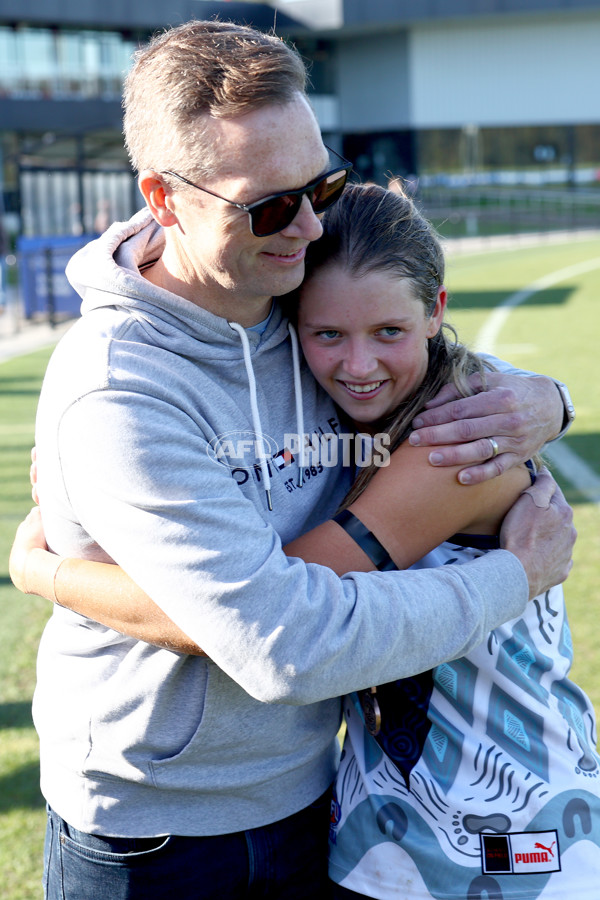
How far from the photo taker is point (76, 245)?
61.0ft

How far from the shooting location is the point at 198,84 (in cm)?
172

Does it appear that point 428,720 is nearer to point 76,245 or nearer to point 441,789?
point 441,789

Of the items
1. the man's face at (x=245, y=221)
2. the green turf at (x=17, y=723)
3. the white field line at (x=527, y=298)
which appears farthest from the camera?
the white field line at (x=527, y=298)

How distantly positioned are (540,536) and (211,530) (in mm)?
737

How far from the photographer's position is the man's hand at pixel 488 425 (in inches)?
76.9

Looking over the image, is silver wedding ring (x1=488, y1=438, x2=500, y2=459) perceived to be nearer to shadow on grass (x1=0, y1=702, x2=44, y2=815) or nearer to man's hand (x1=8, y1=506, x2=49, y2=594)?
man's hand (x1=8, y1=506, x2=49, y2=594)

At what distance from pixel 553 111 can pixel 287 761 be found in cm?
4521

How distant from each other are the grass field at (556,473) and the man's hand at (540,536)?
803 millimetres

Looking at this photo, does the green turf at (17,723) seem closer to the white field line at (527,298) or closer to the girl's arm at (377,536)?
the girl's arm at (377,536)

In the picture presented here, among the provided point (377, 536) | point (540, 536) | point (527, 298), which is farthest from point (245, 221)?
point (527, 298)

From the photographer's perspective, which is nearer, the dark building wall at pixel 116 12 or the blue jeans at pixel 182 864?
the blue jeans at pixel 182 864

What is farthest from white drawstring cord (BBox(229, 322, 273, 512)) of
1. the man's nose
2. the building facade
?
the building facade

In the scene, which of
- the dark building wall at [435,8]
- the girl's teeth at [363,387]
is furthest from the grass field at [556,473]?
the dark building wall at [435,8]

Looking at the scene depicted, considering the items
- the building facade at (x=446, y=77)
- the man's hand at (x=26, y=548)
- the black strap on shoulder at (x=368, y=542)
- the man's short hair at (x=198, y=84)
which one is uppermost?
the building facade at (x=446, y=77)
